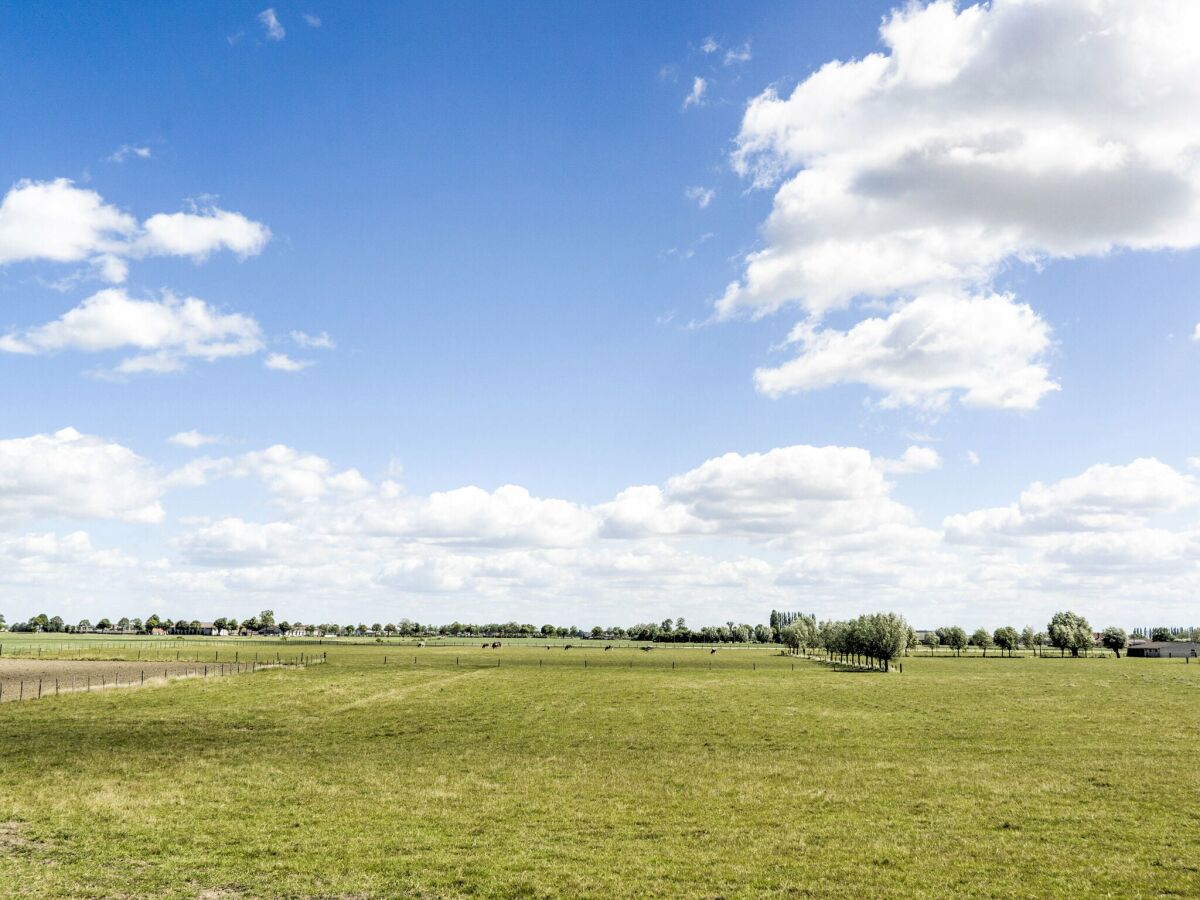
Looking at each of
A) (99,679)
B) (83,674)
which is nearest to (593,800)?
(99,679)

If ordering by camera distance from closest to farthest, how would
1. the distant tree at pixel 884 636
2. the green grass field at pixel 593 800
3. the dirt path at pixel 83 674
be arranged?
the green grass field at pixel 593 800
the dirt path at pixel 83 674
the distant tree at pixel 884 636

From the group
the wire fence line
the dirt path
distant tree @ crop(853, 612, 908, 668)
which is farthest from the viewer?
distant tree @ crop(853, 612, 908, 668)

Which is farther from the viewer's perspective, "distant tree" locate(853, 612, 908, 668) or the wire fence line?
"distant tree" locate(853, 612, 908, 668)

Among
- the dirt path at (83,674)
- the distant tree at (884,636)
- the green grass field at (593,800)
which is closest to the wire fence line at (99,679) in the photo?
the dirt path at (83,674)

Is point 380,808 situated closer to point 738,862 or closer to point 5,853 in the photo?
point 5,853

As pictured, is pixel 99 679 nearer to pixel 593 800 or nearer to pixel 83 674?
pixel 83 674

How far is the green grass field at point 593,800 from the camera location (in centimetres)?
2139

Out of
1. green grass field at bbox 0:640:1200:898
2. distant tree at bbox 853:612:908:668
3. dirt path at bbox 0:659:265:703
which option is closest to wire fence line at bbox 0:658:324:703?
dirt path at bbox 0:659:265:703

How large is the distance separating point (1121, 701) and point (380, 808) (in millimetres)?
63976

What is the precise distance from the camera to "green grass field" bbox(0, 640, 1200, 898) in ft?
70.2

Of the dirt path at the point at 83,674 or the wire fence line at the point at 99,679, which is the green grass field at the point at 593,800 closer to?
the wire fence line at the point at 99,679

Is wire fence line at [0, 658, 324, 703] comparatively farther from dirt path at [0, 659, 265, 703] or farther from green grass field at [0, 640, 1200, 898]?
green grass field at [0, 640, 1200, 898]

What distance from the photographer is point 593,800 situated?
30234mm

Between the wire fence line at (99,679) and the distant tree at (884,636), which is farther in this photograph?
the distant tree at (884,636)
